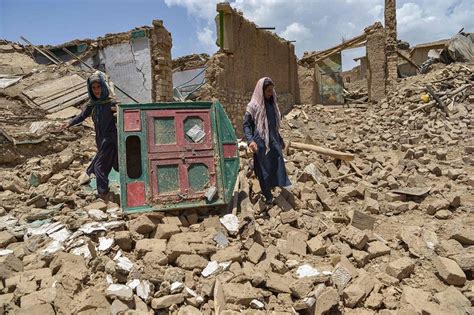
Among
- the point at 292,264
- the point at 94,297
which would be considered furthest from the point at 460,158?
the point at 94,297

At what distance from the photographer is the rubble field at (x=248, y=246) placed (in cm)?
256

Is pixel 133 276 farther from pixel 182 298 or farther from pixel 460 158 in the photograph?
pixel 460 158

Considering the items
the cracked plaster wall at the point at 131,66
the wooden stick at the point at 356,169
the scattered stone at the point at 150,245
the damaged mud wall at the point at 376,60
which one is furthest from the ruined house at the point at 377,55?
the scattered stone at the point at 150,245

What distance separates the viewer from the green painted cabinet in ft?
11.9

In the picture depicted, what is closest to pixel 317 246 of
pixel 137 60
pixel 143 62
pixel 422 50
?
pixel 143 62

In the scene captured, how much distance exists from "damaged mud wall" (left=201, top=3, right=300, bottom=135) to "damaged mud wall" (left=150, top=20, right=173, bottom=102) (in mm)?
1404

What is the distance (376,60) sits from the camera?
44.7ft

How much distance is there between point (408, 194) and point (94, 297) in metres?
4.02

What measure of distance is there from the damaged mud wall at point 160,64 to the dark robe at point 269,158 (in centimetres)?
599

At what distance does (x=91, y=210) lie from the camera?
11.9 feet

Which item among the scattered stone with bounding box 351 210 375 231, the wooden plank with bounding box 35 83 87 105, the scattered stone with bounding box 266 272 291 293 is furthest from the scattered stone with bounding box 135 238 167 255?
the wooden plank with bounding box 35 83 87 105

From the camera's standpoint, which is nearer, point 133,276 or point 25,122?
point 133,276

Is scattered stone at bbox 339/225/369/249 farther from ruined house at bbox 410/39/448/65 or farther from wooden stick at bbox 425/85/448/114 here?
ruined house at bbox 410/39/448/65

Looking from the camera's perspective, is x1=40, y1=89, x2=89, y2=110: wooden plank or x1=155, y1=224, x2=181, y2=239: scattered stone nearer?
x1=155, y1=224, x2=181, y2=239: scattered stone
